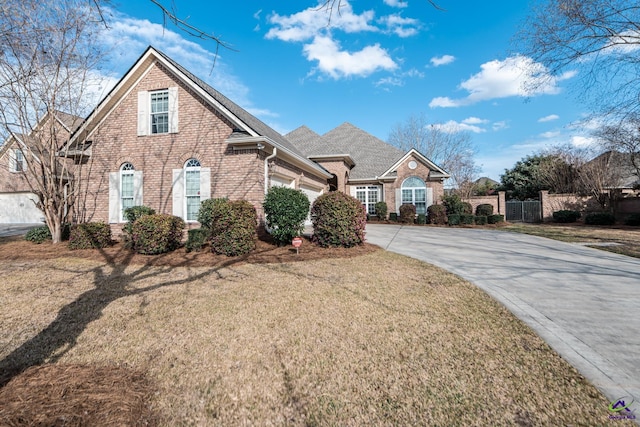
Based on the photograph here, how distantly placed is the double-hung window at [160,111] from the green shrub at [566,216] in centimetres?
2546

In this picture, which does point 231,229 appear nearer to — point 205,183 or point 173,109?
point 205,183

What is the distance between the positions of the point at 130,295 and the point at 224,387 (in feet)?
11.7

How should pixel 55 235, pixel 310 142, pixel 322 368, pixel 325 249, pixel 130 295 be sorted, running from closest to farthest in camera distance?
pixel 322 368 → pixel 130 295 → pixel 325 249 → pixel 55 235 → pixel 310 142

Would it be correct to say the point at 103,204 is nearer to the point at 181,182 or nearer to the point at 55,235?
the point at 55,235

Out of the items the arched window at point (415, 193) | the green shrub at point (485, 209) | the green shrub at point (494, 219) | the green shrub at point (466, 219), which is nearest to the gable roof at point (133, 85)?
the arched window at point (415, 193)

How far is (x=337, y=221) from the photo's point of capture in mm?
8914

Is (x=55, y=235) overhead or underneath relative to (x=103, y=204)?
underneath

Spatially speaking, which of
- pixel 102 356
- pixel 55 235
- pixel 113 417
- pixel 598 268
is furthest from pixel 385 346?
pixel 55 235

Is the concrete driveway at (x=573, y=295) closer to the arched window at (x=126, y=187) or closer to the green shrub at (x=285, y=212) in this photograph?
the green shrub at (x=285, y=212)

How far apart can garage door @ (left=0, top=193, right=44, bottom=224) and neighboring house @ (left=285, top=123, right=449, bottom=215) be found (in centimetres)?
1913

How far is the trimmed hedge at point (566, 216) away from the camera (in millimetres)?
20359

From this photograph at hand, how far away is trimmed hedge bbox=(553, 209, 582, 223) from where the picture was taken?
2036 centimetres

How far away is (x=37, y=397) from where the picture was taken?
8.04ft

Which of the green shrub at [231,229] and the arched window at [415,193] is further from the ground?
the arched window at [415,193]
